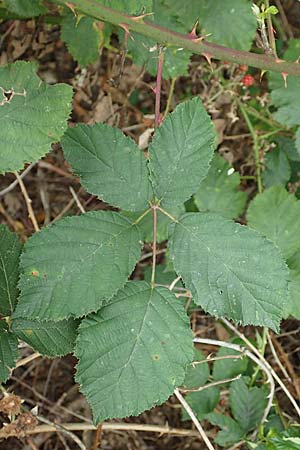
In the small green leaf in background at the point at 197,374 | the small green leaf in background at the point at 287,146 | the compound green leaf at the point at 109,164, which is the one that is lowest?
the small green leaf in background at the point at 197,374

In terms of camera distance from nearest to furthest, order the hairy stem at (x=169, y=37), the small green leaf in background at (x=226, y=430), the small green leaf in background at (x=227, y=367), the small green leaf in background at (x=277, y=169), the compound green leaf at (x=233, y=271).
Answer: the hairy stem at (x=169, y=37) → the compound green leaf at (x=233, y=271) → the small green leaf in background at (x=226, y=430) → the small green leaf in background at (x=227, y=367) → the small green leaf in background at (x=277, y=169)

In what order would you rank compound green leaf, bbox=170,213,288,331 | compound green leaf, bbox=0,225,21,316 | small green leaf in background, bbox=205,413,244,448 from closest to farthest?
compound green leaf, bbox=170,213,288,331, compound green leaf, bbox=0,225,21,316, small green leaf in background, bbox=205,413,244,448

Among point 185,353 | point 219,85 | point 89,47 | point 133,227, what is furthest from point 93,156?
point 219,85

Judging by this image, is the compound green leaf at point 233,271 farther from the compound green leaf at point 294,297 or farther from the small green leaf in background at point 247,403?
the small green leaf in background at point 247,403

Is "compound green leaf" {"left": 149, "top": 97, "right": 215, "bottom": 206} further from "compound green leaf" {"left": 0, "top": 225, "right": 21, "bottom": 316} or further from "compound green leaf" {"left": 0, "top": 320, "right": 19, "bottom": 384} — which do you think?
"compound green leaf" {"left": 0, "top": 320, "right": 19, "bottom": 384}

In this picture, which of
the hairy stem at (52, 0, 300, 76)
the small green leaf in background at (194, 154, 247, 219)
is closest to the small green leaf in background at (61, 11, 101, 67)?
the small green leaf in background at (194, 154, 247, 219)

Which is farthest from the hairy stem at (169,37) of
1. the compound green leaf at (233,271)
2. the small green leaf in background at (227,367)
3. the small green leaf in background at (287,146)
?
the small green leaf in background at (227,367)
